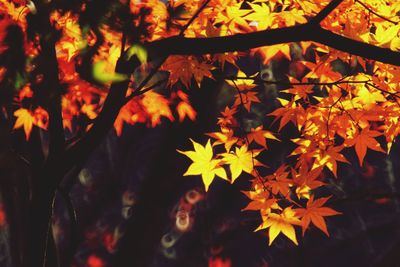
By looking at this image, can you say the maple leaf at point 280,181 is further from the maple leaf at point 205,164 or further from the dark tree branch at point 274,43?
the dark tree branch at point 274,43

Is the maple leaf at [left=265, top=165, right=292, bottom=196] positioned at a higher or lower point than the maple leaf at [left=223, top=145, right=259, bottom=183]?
lower

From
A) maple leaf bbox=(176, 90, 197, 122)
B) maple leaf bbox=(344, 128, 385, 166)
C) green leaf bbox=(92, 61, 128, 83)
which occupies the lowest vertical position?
maple leaf bbox=(176, 90, 197, 122)

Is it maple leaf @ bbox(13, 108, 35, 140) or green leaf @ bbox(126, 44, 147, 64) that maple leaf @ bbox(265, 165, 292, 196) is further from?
maple leaf @ bbox(13, 108, 35, 140)

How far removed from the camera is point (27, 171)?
436 cm

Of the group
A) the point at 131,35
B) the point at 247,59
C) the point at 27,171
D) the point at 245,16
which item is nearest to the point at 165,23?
the point at 245,16

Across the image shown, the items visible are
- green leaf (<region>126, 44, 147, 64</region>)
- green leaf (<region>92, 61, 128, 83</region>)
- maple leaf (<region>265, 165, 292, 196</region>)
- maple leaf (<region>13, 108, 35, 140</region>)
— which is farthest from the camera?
maple leaf (<region>13, 108, 35, 140</region>)

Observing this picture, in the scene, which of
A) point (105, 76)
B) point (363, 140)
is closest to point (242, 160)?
point (363, 140)

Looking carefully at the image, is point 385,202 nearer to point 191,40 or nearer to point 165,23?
point 165,23

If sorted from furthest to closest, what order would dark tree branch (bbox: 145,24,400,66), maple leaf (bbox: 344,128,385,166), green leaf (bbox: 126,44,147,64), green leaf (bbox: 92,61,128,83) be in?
maple leaf (bbox: 344,128,385,166)
green leaf (bbox: 92,61,128,83)
green leaf (bbox: 126,44,147,64)
dark tree branch (bbox: 145,24,400,66)

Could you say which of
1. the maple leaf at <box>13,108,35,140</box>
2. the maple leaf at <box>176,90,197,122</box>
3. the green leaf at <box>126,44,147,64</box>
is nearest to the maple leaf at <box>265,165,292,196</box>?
the green leaf at <box>126,44,147,64</box>

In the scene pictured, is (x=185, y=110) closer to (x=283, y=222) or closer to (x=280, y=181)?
(x=280, y=181)

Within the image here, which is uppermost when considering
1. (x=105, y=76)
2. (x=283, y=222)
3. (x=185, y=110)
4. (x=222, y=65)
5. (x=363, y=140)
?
(x=105, y=76)

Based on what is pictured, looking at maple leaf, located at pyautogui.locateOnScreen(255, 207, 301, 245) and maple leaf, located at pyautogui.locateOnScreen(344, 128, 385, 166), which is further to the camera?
maple leaf, located at pyautogui.locateOnScreen(255, 207, 301, 245)

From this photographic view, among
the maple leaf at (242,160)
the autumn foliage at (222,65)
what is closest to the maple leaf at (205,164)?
the autumn foliage at (222,65)
